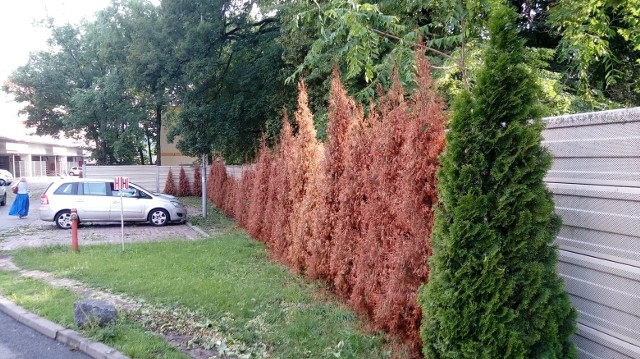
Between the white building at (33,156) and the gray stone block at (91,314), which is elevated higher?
the white building at (33,156)

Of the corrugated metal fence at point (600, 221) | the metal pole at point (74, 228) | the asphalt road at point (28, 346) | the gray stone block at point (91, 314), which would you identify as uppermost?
the corrugated metal fence at point (600, 221)

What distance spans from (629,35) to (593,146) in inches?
185

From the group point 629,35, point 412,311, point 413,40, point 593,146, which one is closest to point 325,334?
point 412,311

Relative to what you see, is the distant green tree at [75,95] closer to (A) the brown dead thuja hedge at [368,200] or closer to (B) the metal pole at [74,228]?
(B) the metal pole at [74,228]

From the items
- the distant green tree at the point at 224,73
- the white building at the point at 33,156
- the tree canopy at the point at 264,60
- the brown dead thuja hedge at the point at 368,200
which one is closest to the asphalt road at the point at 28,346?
the brown dead thuja hedge at the point at 368,200

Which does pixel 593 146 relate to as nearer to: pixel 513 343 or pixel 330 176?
pixel 513 343

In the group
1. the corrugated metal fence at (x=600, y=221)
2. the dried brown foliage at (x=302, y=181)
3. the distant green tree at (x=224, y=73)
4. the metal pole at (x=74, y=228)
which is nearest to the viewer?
the corrugated metal fence at (x=600, y=221)

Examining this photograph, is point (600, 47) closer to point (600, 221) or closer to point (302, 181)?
point (600, 221)

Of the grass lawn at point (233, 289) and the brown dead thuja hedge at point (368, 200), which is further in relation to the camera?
the grass lawn at point (233, 289)

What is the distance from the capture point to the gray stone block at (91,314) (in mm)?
6215

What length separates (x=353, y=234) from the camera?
7.15 meters

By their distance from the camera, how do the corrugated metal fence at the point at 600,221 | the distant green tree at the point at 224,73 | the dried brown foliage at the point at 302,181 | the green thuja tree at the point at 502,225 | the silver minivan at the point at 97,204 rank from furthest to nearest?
1. the distant green tree at the point at 224,73
2. the silver minivan at the point at 97,204
3. the dried brown foliage at the point at 302,181
4. the green thuja tree at the point at 502,225
5. the corrugated metal fence at the point at 600,221

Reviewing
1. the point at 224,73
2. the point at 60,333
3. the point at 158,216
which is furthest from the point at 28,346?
the point at 224,73

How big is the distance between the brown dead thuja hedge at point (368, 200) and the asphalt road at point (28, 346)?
137 inches
